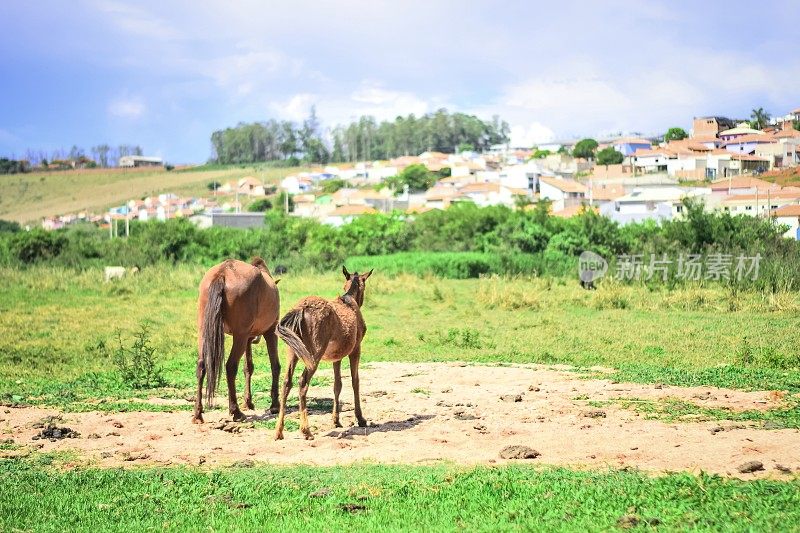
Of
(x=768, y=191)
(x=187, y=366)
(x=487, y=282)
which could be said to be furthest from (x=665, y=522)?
(x=768, y=191)

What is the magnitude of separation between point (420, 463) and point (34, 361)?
10.9 meters

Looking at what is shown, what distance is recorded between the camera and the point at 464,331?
21078 mm

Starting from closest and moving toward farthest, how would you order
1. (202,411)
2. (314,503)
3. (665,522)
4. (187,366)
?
(665,522) < (314,503) < (202,411) < (187,366)

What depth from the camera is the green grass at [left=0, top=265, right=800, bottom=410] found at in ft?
47.5

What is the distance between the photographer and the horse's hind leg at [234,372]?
37.2 feet

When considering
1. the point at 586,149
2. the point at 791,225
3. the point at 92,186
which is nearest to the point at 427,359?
the point at 791,225

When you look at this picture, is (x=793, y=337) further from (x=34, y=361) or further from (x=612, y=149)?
(x=612, y=149)

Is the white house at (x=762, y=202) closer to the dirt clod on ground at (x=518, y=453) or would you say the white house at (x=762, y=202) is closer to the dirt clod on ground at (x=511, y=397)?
the dirt clod on ground at (x=511, y=397)

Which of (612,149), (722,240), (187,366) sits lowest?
(187,366)

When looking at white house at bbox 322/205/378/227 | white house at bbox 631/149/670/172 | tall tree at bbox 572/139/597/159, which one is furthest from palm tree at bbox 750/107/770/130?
tall tree at bbox 572/139/597/159

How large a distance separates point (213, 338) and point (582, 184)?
272ft

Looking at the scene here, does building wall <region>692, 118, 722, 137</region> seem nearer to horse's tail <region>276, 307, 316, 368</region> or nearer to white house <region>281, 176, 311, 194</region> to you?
horse's tail <region>276, 307, 316, 368</region>

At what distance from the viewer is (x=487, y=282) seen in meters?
34.3

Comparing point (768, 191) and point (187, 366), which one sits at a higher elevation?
point (768, 191)
